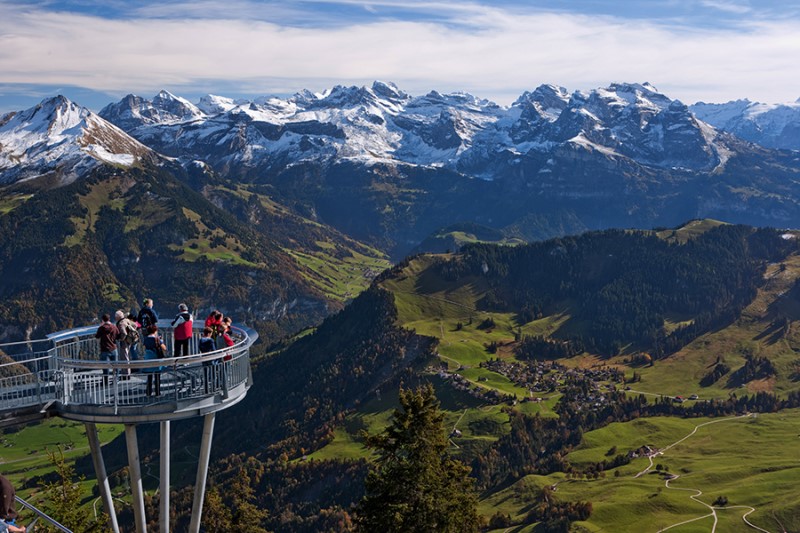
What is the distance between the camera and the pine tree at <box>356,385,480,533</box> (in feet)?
144

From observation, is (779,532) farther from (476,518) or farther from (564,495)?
(476,518)

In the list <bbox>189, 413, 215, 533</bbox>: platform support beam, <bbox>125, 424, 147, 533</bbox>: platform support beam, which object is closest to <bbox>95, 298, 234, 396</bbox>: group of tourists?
<bbox>125, 424, 147, 533</bbox>: platform support beam

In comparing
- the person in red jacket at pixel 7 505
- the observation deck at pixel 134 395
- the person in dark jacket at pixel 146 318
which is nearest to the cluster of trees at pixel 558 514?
the observation deck at pixel 134 395

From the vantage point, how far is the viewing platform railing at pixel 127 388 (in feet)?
112

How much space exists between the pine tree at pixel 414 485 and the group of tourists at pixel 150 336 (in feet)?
38.4

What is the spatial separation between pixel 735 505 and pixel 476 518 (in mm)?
114912

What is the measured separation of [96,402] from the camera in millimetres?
35000

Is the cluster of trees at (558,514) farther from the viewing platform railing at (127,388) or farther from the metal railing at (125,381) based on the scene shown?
the viewing platform railing at (127,388)

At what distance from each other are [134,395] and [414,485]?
17487mm

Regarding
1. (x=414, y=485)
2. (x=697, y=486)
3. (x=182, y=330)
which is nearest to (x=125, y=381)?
(x=182, y=330)

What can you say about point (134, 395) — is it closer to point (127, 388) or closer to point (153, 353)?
point (127, 388)

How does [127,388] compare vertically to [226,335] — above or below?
below

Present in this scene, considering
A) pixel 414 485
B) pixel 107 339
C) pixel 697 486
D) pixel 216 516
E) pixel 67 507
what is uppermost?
pixel 107 339

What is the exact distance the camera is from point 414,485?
44281mm
